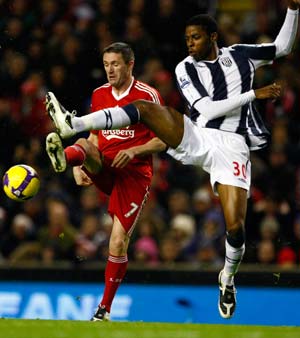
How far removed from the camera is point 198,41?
9781 millimetres

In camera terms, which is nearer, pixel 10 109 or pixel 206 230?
pixel 206 230

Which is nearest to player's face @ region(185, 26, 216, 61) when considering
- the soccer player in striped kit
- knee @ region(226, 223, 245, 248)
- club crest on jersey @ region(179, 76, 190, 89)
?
the soccer player in striped kit

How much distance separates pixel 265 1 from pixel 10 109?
13.6 feet

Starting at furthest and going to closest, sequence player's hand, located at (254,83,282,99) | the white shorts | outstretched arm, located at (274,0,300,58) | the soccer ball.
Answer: outstretched arm, located at (274,0,300,58) → the soccer ball → the white shorts → player's hand, located at (254,83,282,99)

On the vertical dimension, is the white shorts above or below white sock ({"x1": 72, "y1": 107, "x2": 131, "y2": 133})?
below

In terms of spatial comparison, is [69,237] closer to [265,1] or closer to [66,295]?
[66,295]

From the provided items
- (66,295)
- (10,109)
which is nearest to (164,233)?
(66,295)

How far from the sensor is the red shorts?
1009 cm

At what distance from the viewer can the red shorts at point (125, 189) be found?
33.1 ft

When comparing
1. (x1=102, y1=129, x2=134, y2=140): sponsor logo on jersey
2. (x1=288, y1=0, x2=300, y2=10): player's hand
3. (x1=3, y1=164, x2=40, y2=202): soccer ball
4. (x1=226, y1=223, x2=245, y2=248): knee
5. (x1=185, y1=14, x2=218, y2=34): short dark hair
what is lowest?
(x1=226, y1=223, x2=245, y2=248): knee

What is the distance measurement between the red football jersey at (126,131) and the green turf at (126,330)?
5.76ft

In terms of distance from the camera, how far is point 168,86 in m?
14.6

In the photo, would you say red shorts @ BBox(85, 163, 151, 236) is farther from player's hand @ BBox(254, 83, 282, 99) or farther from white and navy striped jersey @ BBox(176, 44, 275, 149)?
player's hand @ BBox(254, 83, 282, 99)

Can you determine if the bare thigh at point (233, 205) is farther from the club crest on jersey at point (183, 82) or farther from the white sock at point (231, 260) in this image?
the club crest on jersey at point (183, 82)
